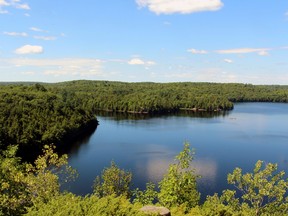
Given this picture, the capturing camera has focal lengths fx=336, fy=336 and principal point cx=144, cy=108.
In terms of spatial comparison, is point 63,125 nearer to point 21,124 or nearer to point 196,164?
point 21,124

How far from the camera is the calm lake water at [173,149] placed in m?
60.6

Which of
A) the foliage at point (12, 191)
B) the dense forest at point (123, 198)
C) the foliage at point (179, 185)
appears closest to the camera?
the dense forest at point (123, 198)

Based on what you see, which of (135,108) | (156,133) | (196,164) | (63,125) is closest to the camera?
(196,164)

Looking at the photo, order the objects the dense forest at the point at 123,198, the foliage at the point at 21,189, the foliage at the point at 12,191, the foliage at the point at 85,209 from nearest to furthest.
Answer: the foliage at the point at 85,209, the dense forest at the point at 123,198, the foliage at the point at 12,191, the foliage at the point at 21,189

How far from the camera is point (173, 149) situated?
3430 inches

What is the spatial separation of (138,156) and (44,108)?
38557mm

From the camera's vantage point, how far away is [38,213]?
17.8m

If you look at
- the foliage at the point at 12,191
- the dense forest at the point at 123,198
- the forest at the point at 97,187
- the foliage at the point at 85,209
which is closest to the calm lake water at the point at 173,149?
the forest at the point at 97,187

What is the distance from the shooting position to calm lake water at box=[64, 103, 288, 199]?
6059 centimetres

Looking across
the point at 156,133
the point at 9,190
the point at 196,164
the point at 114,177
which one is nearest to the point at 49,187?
the point at 9,190

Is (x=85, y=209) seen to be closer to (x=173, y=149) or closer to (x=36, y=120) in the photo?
(x=173, y=149)

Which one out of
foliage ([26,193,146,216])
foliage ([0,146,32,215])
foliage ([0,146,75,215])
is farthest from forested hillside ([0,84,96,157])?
foliage ([26,193,146,216])

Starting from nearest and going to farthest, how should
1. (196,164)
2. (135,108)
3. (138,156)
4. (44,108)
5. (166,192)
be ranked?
(166,192) < (196,164) < (138,156) < (44,108) < (135,108)

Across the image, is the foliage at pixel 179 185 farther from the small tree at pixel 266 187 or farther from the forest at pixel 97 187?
the small tree at pixel 266 187
